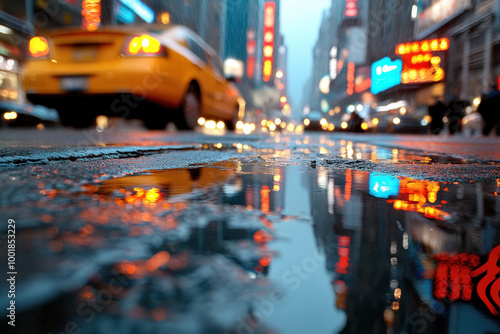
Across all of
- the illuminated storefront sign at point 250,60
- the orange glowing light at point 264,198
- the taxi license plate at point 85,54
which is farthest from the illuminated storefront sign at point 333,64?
the orange glowing light at point 264,198

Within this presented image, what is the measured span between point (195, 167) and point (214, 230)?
1.61 meters

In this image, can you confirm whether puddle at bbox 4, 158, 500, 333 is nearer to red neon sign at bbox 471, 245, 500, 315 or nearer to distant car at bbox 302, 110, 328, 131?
red neon sign at bbox 471, 245, 500, 315

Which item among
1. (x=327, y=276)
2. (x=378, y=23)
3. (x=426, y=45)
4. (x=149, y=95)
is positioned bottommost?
(x=327, y=276)

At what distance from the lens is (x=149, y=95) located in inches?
249

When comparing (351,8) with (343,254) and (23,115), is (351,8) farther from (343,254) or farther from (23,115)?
(343,254)

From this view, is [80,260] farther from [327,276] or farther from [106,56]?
[106,56]

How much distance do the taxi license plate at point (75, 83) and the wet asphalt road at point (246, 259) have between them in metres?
4.86

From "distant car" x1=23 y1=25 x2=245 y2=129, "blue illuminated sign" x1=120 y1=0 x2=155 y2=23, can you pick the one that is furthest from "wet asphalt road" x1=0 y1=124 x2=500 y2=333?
"blue illuminated sign" x1=120 y1=0 x2=155 y2=23

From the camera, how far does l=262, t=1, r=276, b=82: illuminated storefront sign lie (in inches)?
3952

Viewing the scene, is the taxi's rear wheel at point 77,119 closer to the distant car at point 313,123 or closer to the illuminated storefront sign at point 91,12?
the illuminated storefront sign at point 91,12

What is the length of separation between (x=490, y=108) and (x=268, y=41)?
94298mm

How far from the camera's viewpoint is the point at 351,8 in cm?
9156

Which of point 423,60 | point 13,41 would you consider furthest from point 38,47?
point 423,60

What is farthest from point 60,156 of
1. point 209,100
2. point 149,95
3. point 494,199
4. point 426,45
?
point 426,45
